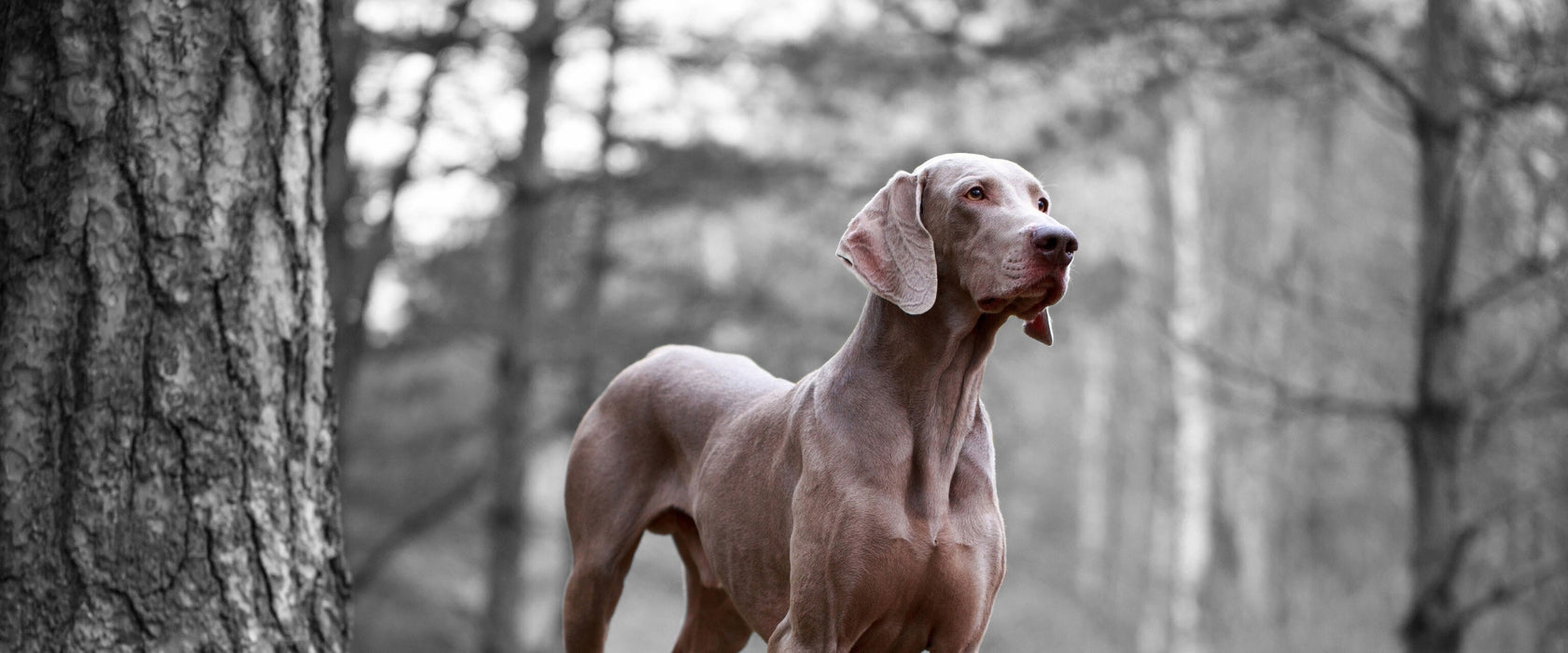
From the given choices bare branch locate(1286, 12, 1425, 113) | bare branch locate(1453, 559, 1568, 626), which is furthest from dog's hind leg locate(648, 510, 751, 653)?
bare branch locate(1286, 12, 1425, 113)

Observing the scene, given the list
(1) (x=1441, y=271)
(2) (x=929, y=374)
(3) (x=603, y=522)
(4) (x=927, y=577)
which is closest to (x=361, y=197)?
(1) (x=1441, y=271)

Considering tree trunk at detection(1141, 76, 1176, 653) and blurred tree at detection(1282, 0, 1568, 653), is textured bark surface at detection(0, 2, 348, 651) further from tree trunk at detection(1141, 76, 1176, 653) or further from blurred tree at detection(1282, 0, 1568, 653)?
tree trunk at detection(1141, 76, 1176, 653)

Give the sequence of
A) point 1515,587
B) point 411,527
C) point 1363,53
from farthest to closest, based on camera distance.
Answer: point 411,527, point 1363,53, point 1515,587

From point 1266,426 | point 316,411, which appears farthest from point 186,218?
point 1266,426

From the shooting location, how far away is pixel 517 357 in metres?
11.9

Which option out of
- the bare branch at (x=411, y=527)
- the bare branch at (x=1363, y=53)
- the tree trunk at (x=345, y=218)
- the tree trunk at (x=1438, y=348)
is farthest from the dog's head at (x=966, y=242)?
the bare branch at (x=411, y=527)

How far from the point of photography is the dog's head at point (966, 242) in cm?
254

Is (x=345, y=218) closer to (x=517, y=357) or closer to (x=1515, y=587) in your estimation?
(x=517, y=357)

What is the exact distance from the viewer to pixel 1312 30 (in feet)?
26.1

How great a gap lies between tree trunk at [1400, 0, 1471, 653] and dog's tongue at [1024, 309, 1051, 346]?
19.9 feet

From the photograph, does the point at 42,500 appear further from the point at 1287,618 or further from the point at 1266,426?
the point at 1287,618

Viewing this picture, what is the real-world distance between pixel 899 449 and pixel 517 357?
31.3 feet

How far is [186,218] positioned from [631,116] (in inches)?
408

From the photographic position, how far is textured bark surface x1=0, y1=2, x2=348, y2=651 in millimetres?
3168
